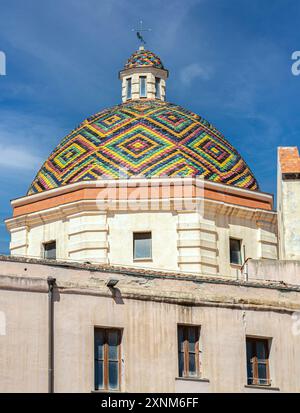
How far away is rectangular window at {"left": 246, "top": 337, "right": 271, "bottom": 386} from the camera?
63.6 ft

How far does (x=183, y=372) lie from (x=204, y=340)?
657mm

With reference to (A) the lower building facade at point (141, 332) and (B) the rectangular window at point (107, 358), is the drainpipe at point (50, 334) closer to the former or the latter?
(A) the lower building facade at point (141, 332)

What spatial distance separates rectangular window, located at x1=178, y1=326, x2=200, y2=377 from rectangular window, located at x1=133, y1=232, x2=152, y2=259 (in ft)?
25.6

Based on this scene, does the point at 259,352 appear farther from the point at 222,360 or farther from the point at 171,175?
the point at 171,175

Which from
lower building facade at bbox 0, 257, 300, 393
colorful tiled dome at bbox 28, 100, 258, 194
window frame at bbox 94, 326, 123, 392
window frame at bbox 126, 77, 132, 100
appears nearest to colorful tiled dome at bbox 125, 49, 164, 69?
window frame at bbox 126, 77, 132, 100

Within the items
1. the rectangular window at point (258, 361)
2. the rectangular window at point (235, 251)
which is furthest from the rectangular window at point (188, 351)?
the rectangular window at point (235, 251)

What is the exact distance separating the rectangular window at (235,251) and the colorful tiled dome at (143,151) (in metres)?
1.55

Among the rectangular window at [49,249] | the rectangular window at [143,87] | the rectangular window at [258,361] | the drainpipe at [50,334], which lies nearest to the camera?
the drainpipe at [50,334]

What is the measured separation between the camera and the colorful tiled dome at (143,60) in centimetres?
3194

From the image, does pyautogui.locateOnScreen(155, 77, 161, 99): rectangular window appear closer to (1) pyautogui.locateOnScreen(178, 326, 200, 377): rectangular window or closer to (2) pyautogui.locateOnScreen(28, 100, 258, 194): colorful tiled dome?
(2) pyautogui.locateOnScreen(28, 100, 258, 194): colorful tiled dome

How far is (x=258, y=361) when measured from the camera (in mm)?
19547

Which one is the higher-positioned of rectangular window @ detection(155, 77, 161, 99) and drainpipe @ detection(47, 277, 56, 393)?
rectangular window @ detection(155, 77, 161, 99)
